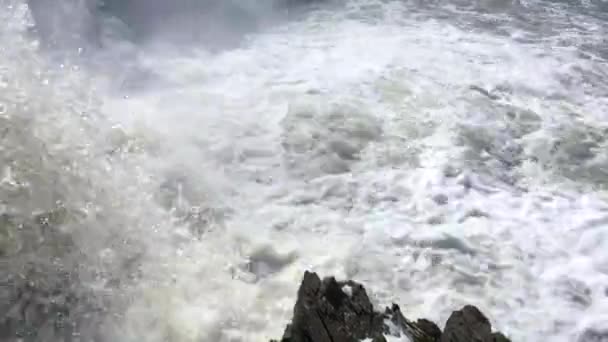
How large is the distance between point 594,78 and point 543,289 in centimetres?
379

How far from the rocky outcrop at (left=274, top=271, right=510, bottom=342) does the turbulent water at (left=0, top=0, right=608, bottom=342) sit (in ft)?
1.44

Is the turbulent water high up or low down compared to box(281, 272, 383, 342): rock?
down

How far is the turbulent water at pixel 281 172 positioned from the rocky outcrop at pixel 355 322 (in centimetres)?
44

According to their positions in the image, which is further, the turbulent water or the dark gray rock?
the turbulent water

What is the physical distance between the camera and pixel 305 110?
5762 millimetres

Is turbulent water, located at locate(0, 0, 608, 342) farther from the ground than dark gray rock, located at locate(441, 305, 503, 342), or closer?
closer

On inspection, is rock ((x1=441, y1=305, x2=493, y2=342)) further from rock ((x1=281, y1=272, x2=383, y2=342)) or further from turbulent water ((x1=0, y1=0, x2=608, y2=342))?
turbulent water ((x1=0, y1=0, x2=608, y2=342))

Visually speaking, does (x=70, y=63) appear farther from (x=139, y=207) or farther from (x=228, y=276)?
(x=228, y=276)

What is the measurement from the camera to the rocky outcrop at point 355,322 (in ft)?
9.84

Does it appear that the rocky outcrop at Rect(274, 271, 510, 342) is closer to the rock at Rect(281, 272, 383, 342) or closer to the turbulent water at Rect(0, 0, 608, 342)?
the rock at Rect(281, 272, 383, 342)

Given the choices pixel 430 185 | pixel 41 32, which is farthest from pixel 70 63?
pixel 430 185

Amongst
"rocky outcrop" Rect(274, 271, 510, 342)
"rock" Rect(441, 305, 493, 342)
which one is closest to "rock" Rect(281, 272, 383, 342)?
"rocky outcrop" Rect(274, 271, 510, 342)

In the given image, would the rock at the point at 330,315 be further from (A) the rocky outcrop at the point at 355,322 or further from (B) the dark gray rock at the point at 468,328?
(B) the dark gray rock at the point at 468,328

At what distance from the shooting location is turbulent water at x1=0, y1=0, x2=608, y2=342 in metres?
3.65
